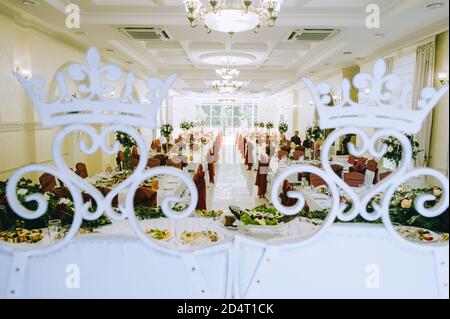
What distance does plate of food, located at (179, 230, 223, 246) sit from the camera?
2.48 metres

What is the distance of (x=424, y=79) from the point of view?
6.46m

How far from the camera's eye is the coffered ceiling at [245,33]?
525cm

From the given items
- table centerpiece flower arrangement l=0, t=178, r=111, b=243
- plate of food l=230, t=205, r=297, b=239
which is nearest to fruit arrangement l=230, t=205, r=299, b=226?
plate of food l=230, t=205, r=297, b=239

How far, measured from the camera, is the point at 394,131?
3.81 feet

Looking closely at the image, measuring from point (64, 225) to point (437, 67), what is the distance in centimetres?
643

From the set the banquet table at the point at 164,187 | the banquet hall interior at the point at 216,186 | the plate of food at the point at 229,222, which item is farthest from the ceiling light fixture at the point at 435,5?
the banquet table at the point at 164,187

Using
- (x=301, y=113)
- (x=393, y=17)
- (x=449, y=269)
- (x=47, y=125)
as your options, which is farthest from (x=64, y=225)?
(x=301, y=113)

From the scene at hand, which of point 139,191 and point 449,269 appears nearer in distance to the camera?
point 449,269

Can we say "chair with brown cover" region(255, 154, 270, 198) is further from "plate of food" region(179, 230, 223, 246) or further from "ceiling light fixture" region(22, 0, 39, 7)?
"plate of food" region(179, 230, 223, 246)

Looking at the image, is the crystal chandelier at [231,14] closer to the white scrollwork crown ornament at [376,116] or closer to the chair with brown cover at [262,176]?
the white scrollwork crown ornament at [376,116]

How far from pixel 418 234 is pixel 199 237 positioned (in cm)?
150

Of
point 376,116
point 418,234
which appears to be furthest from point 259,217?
point 376,116

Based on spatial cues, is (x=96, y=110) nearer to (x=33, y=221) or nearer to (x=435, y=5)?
(x=33, y=221)

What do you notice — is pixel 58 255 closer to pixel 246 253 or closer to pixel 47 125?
pixel 47 125
